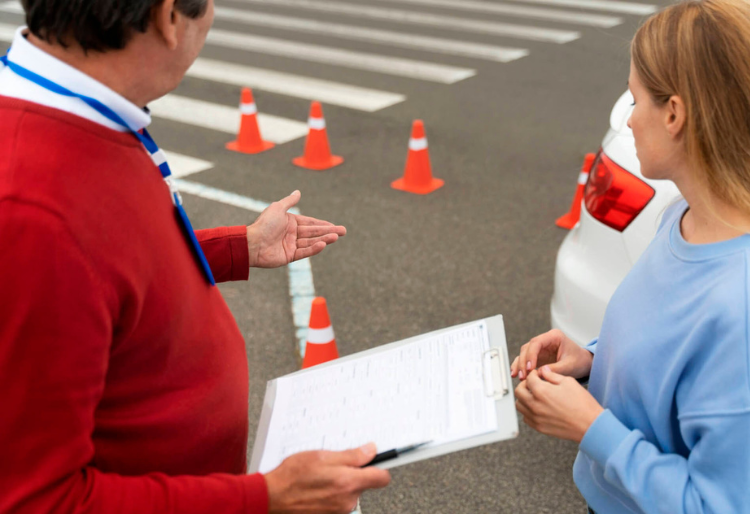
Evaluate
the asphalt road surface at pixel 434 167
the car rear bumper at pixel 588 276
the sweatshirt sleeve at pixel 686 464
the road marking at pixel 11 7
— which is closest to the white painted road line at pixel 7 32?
the asphalt road surface at pixel 434 167

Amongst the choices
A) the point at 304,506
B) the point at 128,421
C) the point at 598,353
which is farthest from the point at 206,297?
the point at 598,353

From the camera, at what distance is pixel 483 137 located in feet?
25.7

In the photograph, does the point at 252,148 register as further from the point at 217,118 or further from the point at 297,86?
the point at 297,86

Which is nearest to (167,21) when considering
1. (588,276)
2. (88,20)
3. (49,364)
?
(88,20)

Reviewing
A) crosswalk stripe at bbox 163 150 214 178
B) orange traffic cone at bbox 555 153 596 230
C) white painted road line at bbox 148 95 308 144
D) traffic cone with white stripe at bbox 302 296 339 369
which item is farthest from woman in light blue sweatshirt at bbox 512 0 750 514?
white painted road line at bbox 148 95 308 144

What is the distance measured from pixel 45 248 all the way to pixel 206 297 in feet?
1.69

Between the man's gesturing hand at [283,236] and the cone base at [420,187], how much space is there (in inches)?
165

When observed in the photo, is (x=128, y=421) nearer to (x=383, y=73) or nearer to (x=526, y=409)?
(x=526, y=409)

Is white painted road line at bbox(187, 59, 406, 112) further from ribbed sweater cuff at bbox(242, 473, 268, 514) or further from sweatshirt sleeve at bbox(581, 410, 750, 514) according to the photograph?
ribbed sweater cuff at bbox(242, 473, 268, 514)

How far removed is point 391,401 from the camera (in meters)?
1.76

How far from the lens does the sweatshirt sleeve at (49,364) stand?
1.26 meters

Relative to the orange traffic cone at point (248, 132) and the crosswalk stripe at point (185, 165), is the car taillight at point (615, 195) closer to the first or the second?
the crosswalk stripe at point (185, 165)

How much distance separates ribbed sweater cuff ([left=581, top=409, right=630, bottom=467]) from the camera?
5.69 ft

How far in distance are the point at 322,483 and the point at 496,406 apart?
0.38 meters
